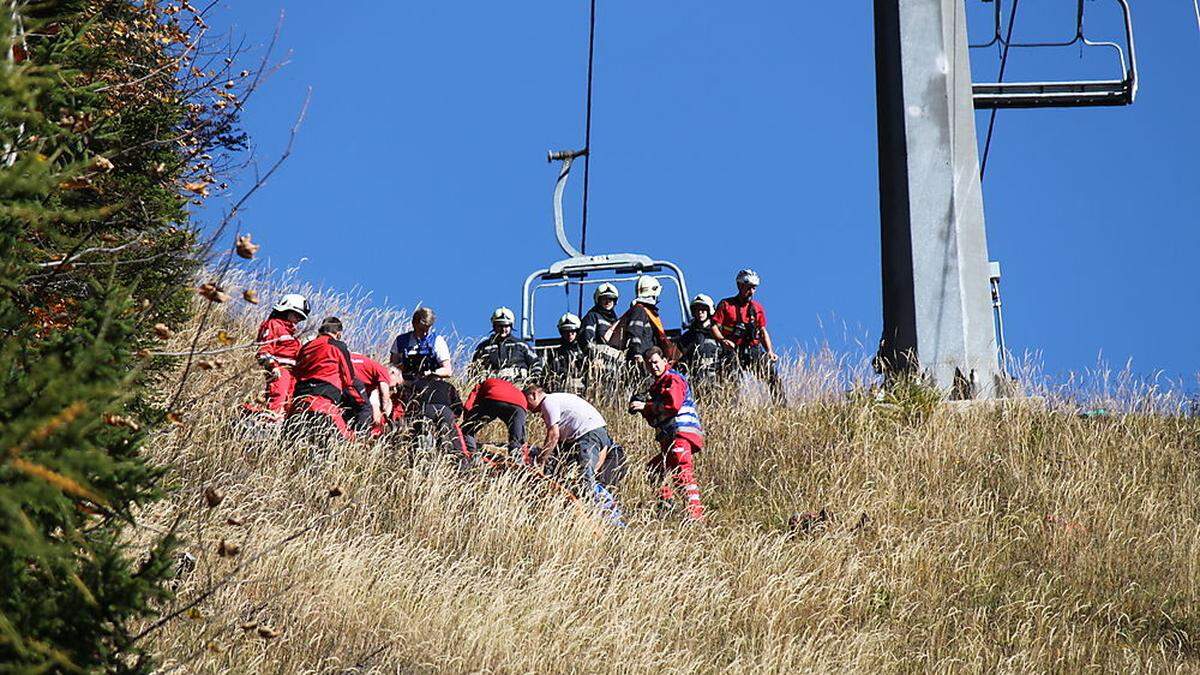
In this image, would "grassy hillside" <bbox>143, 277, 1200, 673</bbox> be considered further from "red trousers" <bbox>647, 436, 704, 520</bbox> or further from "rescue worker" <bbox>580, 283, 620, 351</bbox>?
"rescue worker" <bbox>580, 283, 620, 351</bbox>

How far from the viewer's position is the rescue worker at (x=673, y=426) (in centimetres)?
A: 1282

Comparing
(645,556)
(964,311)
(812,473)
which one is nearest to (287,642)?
(645,556)

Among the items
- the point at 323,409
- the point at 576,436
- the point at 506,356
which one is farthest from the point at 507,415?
the point at 506,356

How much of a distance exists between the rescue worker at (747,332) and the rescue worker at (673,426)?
340 cm

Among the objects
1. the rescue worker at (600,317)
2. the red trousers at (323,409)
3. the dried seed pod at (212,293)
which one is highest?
the rescue worker at (600,317)

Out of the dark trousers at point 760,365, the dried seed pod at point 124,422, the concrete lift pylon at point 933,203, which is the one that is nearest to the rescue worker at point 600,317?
the dark trousers at point 760,365

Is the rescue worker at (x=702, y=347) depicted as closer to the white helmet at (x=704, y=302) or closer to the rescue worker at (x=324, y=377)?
the white helmet at (x=704, y=302)

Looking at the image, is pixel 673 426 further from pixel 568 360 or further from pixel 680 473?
pixel 568 360

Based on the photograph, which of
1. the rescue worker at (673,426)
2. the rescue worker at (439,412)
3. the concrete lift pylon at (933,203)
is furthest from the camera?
the concrete lift pylon at (933,203)

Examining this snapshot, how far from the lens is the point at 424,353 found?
13680mm

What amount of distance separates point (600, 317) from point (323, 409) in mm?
4683

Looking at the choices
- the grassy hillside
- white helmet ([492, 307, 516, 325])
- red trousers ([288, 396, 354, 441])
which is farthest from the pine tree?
white helmet ([492, 307, 516, 325])

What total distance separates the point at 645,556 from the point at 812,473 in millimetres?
3034

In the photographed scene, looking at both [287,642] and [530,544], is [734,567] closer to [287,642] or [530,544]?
[530,544]
